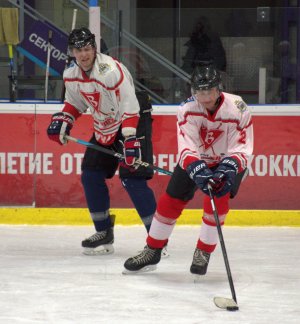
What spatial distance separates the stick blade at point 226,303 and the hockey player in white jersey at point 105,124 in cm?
92

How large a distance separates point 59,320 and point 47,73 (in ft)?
8.58

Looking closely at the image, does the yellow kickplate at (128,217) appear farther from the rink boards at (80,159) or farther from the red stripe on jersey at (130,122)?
the red stripe on jersey at (130,122)

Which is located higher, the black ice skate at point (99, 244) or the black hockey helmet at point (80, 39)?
the black hockey helmet at point (80, 39)

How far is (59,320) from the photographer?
302cm

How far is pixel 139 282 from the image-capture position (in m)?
3.62

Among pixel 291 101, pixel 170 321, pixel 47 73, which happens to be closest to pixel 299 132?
pixel 291 101

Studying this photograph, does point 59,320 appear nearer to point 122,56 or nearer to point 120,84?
point 120,84

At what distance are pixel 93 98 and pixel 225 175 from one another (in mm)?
877

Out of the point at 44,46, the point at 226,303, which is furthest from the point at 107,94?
the point at 44,46

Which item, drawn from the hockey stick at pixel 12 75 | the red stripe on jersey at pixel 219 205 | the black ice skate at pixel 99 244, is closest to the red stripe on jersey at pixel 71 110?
the black ice skate at pixel 99 244

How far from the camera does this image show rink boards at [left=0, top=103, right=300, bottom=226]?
5195mm

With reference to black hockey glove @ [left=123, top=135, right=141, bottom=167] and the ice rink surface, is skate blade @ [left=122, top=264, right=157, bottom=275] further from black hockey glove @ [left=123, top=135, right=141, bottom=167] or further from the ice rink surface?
black hockey glove @ [left=123, top=135, right=141, bottom=167]

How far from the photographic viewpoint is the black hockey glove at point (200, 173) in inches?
132

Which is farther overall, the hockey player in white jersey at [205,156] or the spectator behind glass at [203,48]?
the spectator behind glass at [203,48]
